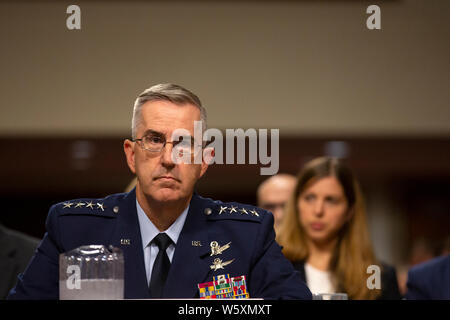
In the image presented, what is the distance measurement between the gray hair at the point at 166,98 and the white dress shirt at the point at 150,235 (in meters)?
0.25

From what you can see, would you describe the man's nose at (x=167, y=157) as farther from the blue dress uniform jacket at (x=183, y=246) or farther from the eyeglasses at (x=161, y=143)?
the blue dress uniform jacket at (x=183, y=246)

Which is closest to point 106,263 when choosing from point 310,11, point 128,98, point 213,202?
point 213,202

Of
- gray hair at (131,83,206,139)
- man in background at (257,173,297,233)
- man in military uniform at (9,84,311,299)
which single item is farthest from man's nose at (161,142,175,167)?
man in background at (257,173,297,233)

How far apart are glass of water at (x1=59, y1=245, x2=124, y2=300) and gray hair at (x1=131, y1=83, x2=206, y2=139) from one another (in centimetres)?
39

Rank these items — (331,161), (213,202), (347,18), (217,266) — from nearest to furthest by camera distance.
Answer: (217,266) < (213,202) < (347,18) < (331,161)

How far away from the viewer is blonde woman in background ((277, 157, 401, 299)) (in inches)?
112

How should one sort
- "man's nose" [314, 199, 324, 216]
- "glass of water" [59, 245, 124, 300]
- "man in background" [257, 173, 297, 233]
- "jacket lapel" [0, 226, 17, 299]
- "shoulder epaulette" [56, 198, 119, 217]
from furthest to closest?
"man in background" [257, 173, 297, 233] → "man's nose" [314, 199, 324, 216] → "jacket lapel" [0, 226, 17, 299] → "shoulder epaulette" [56, 198, 119, 217] → "glass of water" [59, 245, 124, 300]

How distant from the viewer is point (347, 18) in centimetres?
267

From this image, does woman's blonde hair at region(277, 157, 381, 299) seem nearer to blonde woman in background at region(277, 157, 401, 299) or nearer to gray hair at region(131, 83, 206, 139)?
blonde woman in background at region(277, 157, 401, 299)

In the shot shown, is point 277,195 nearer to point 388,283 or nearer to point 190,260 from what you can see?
point 388,283

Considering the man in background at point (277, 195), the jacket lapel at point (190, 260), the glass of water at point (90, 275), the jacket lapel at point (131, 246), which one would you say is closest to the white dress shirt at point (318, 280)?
the man in background at point (277, 195)
